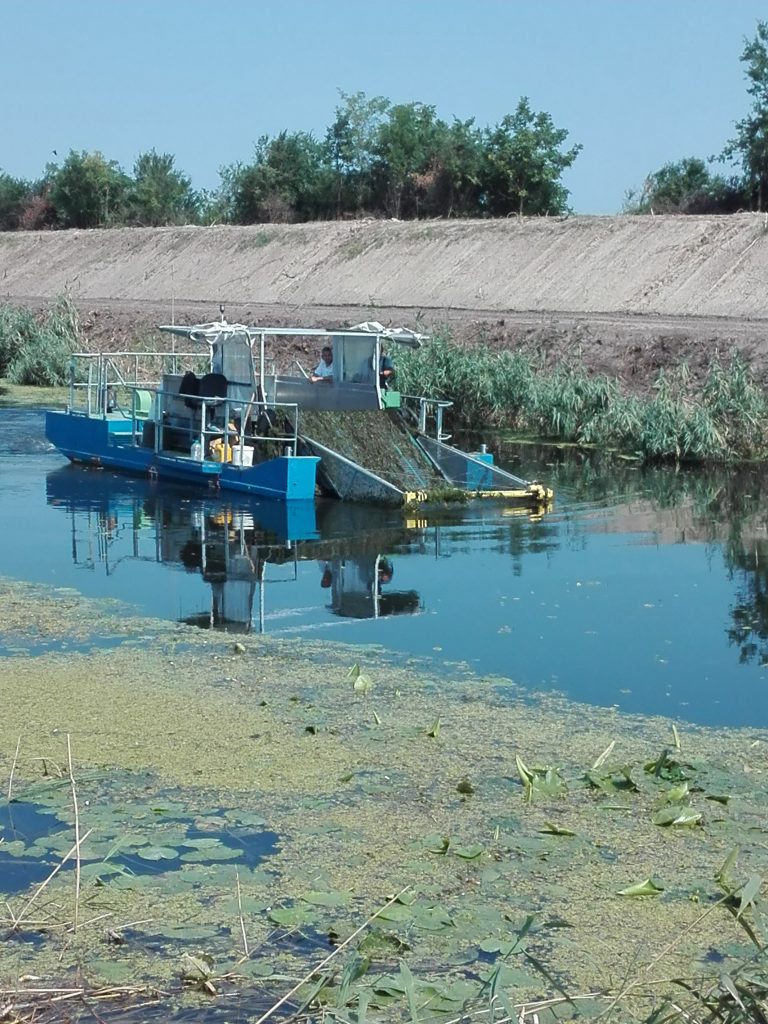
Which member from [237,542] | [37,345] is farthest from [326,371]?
[37,345]

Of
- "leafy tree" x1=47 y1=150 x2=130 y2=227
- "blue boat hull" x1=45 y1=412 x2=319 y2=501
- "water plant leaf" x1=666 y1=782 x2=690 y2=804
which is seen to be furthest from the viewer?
"leafy tree" x1=47 y1=150 x2=130 y2=227

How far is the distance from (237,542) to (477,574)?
2902 mm

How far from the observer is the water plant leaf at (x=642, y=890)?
6.33 meters

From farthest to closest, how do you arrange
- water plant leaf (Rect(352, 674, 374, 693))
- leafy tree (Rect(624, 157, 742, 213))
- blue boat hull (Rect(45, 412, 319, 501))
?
leafy tree (Rect(624, 157, 742, 213))
blue boat hull (Rect(45, 412, 319, 501))
water plant leaf (Rect(352, 674, 374, 693))

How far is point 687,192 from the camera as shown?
157 feet

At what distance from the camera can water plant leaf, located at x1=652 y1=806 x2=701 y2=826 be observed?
7.18 metres

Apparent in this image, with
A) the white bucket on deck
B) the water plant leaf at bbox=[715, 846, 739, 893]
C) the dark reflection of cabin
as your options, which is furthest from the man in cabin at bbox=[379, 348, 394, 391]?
the water plant leaf at bbox=[715, 846, 739, 893]

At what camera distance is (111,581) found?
1366cm

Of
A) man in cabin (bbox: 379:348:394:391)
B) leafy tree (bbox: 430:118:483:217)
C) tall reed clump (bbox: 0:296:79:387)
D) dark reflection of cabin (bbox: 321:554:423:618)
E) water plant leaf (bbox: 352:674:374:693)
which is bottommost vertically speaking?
water plant leaf (bbox: 352:674:374:693)

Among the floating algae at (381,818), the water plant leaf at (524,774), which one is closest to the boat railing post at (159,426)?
the floating algae at (381,818)

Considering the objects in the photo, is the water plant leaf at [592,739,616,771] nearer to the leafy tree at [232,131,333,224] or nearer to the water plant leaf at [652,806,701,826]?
the water plant leaf at [652,806,701,826]

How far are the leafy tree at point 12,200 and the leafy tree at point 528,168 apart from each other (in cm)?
2737

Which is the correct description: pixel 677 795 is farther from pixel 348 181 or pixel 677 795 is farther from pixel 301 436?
pixel 348 181

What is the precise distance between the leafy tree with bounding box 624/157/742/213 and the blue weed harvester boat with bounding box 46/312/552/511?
1096 inches
